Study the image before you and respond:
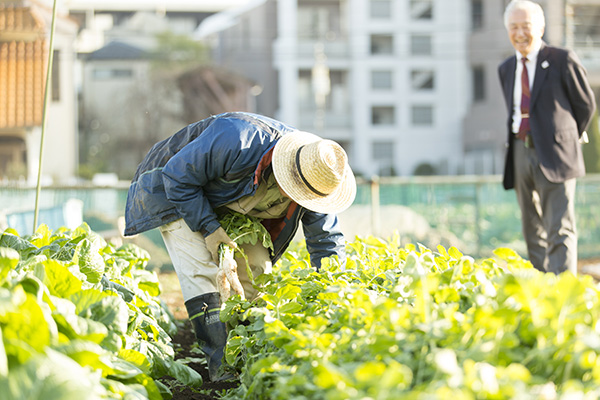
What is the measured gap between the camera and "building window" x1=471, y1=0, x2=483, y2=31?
→ 36.2 m

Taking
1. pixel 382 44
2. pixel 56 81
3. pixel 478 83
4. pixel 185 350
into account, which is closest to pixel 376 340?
pixel 185 350

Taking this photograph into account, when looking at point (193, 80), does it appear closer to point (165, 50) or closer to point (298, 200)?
point (165, 50)

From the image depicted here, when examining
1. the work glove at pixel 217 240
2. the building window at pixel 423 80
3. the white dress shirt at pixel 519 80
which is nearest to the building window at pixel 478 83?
the building window at pixel 423 80

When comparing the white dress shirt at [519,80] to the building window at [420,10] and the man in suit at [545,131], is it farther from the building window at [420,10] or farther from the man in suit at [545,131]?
the building window at [420,10]

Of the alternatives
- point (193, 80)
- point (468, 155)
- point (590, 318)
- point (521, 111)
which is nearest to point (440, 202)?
point (521, 111)

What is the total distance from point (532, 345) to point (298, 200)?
1636mm

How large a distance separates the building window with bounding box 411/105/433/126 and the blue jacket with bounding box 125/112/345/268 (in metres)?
35.0

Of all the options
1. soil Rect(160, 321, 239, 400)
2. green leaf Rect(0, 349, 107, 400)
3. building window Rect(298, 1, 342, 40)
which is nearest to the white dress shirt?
soil Rect(160, 321, 239, 400)

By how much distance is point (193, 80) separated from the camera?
32.5 m

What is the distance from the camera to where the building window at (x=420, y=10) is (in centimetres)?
3841

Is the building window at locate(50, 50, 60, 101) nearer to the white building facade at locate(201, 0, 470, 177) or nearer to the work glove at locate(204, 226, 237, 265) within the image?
the white building facade at locate(201, 0, 470, 177)

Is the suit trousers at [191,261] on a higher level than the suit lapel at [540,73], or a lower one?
lower

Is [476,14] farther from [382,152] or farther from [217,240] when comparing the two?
[217,240]

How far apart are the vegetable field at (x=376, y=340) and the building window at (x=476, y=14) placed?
35.9m
